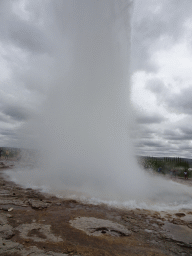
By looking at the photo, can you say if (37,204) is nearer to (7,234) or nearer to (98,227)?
(7,234)

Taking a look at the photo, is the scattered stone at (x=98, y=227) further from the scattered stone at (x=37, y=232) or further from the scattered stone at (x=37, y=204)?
the scattered stone at (x=37, y=204)

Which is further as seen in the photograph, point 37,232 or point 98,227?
point 98,227

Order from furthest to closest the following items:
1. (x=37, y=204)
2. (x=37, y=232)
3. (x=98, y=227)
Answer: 1. (x=37, y=204)
2. (x=98, y=227)
3. (x=37, y=232)

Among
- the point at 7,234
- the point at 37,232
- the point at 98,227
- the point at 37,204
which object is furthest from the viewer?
the point at 37,204

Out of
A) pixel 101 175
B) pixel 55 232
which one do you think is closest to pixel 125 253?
pixel 55 232

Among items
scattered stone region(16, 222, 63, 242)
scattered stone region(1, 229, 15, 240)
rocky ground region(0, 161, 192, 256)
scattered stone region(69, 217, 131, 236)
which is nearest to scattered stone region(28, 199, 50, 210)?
rocky ground region(0, 161, 192, 256)

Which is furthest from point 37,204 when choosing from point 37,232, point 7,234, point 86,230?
point 86,230

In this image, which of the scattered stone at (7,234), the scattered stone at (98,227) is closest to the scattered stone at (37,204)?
the scattered stone at (98,227)
